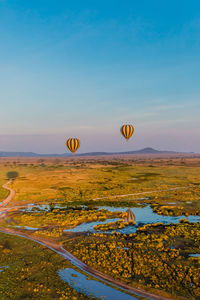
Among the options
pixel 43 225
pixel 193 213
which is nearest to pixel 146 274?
pixel 43 225

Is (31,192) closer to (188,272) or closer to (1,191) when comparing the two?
(1,191)

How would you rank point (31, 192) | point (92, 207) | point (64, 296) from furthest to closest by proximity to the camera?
point (31, 192) → point (92, 207) → point (64, 296)

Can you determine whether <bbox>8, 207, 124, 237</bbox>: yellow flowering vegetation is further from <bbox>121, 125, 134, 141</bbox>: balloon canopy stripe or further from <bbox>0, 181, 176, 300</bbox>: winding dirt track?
<bbox>121, 125, 134, 141</bbox>: balloon canopy stripe

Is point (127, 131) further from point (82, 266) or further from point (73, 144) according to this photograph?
point (82, 266)

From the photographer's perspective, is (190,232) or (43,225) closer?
(190,232)

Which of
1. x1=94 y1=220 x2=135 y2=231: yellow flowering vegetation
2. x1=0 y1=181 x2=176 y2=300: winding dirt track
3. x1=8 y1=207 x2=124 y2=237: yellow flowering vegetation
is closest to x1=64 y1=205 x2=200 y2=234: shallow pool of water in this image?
x1=94 y1=220 x2=135 y2=231: yellow flowering vegetation
